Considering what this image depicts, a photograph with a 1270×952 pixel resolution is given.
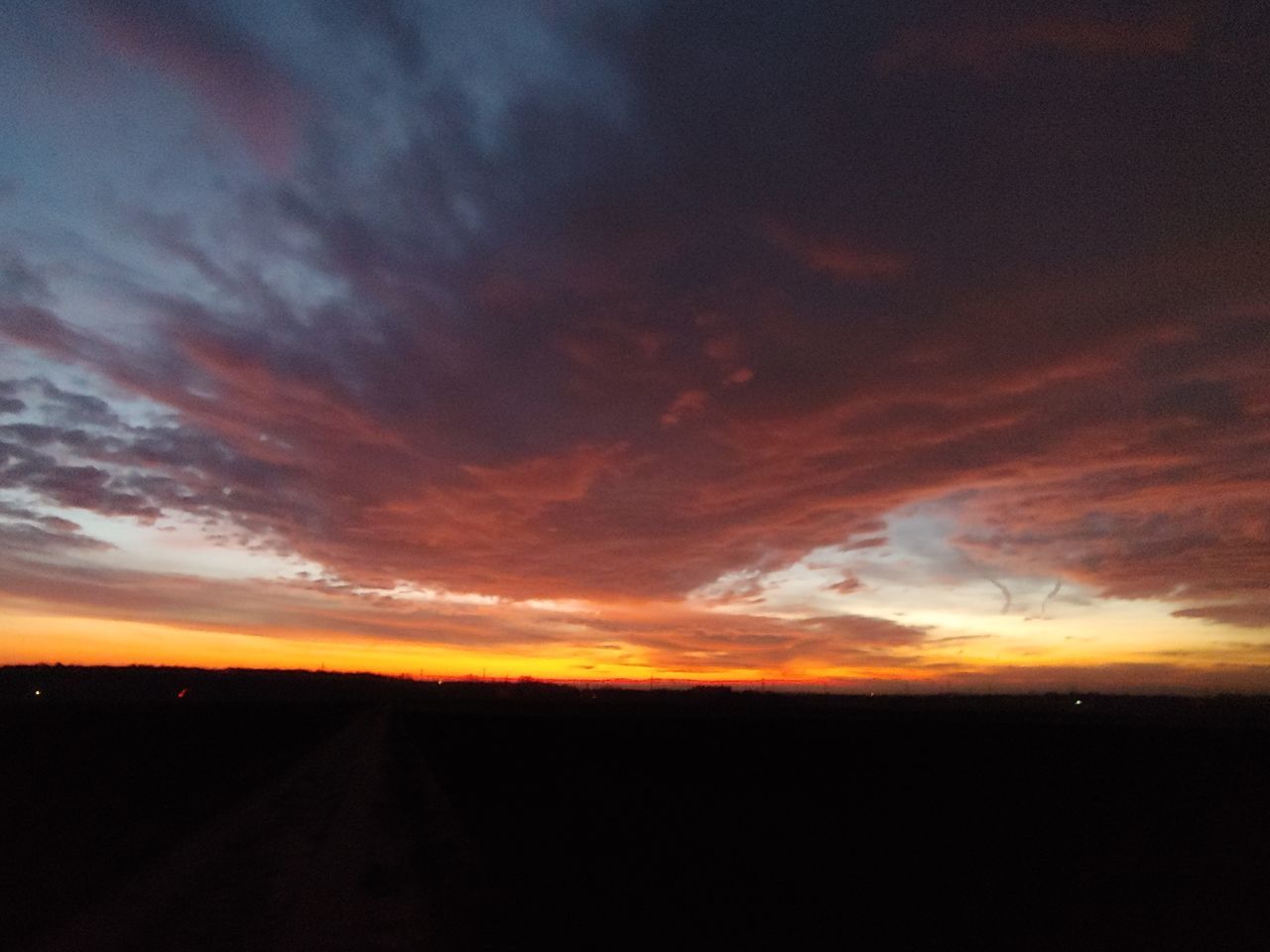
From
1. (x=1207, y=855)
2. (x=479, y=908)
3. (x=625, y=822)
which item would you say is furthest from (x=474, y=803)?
(x=1207, y=855)

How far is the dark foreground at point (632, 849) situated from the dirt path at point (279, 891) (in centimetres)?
9

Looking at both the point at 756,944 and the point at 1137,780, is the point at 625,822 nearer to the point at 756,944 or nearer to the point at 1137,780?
the point at 756,944

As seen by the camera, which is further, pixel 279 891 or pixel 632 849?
pixel 632 849

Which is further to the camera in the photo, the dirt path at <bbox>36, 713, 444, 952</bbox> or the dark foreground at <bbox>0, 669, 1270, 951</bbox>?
the dark foreground at <bbox>0, 669, 1270, 951</bbox>

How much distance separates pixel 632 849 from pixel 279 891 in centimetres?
927

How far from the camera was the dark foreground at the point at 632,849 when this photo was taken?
15828mm

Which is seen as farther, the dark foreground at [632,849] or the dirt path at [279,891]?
the dark foreground at [632,849]

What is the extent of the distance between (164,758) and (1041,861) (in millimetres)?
38888

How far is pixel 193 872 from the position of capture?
64.1ft

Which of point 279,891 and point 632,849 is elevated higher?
point 632,849

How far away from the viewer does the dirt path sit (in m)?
14.2

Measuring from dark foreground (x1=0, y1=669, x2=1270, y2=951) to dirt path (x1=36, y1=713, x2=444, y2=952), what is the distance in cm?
9

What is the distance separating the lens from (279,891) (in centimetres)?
1764

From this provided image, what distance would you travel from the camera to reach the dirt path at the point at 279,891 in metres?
14.2
